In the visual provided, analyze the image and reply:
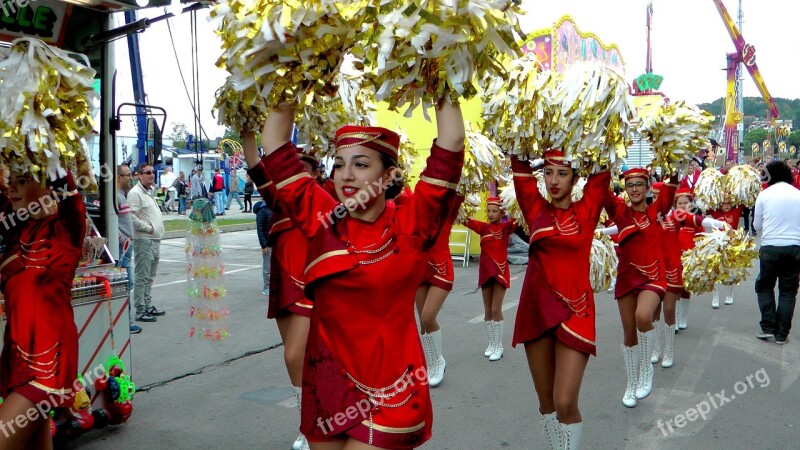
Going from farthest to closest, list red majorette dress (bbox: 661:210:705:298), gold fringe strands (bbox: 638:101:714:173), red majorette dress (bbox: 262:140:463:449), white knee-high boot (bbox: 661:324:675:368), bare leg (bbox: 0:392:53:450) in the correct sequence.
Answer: white knee-high boot (bbox: 661:324:675:368) → red majorette dress (bbox: 661:210:705:298) → gold fringe strands (bbox: 638:101:714:173) → bare leg (bbox: 0:392:53:450) → red majorette dress (bbox: 262:140:463:449)

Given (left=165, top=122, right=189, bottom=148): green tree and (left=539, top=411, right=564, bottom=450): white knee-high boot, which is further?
(left=165, top=122, right=189, bottom=148): green tree

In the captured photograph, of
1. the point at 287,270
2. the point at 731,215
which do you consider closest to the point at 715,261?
the point at 731,215

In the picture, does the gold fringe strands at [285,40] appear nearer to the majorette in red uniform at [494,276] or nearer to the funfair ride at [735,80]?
the majorette in red uniform at [494,276]

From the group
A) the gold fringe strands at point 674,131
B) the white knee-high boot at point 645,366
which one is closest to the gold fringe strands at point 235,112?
the gold fringe strands at point 674,131

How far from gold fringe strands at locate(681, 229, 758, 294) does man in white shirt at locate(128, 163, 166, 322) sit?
20.1ft

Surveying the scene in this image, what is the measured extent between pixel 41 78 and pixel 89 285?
1836mm

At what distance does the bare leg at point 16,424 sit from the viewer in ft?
11.1

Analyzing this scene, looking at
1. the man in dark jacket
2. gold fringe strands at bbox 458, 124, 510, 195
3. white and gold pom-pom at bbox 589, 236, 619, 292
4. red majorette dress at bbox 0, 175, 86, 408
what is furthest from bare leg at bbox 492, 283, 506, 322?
red majorette dress at bbox 0, 175, 86, 408

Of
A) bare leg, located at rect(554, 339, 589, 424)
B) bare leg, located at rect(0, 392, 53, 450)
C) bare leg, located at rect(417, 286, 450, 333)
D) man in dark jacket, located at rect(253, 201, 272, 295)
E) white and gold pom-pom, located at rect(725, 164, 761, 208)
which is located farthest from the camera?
white and gold pom-pom, located at rect(725, 164, 761, 208)

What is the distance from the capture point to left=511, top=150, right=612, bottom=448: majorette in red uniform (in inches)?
157

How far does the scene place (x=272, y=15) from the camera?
2207 millimetres

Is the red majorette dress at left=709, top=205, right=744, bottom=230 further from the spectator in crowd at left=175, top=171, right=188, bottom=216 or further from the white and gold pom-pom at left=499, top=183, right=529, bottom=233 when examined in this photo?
the spectator in crowd at left=175, top=171, right=188, bottom=216

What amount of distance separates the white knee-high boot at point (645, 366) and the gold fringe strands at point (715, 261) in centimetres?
232

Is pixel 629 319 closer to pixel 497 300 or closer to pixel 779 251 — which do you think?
pixel 497 300
